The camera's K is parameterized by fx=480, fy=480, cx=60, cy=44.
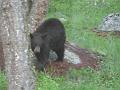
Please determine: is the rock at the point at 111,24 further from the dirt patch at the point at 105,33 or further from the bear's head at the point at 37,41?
the bear's head at the point at 37,41

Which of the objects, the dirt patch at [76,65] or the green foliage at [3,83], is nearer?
the green foliage at [3,83]

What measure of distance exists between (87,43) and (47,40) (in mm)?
2886

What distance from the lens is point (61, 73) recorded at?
33.6 ft

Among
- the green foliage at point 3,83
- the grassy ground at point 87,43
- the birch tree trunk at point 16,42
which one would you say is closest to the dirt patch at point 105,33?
the grassy ground at point 87,43

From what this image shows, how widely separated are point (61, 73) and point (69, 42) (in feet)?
8.82

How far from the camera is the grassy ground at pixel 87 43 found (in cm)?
904

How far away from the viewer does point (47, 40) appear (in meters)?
10.5

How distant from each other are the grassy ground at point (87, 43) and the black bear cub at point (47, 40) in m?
0.68

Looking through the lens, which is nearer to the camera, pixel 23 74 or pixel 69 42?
pixel 23 74

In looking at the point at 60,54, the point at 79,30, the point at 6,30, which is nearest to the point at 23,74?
the point at 6,30

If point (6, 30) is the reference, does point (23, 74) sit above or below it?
below

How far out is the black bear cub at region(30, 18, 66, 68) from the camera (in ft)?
32.9

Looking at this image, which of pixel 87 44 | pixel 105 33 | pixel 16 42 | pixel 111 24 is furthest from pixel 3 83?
pixel 111 24

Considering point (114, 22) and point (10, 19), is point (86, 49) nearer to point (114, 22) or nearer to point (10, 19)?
point (114, 22)
